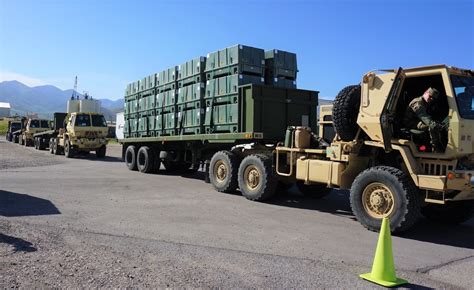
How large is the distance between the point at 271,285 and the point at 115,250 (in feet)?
7.52

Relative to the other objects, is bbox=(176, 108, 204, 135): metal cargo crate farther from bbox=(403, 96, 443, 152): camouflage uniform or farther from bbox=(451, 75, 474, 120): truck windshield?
bbox=(451, 75, 474, 120): truck windshield

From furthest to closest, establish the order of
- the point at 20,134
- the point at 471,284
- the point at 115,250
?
the point at 20,134 < the point at 115,250 < the point at 471,284

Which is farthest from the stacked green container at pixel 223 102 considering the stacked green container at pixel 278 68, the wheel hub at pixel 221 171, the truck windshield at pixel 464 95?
the truck windshield at pixel 464 95

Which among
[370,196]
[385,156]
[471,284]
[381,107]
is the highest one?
[381,107]

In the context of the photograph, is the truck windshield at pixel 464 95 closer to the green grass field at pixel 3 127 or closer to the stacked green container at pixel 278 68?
the stacked green container at pixel 278 68

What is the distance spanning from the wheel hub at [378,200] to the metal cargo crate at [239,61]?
5.13 m

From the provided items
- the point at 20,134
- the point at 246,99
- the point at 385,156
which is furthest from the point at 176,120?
the point at 20,134

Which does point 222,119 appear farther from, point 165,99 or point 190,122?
point 165,99

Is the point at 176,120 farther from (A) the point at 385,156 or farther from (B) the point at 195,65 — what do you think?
(A) the point at 385,156

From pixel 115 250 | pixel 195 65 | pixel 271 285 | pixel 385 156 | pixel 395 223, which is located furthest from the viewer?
pixel 195 65

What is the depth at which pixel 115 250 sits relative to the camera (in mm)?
6250

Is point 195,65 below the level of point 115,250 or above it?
above

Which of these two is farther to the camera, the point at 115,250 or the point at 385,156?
the point at 385,156

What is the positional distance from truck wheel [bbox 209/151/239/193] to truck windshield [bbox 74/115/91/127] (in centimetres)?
1649
